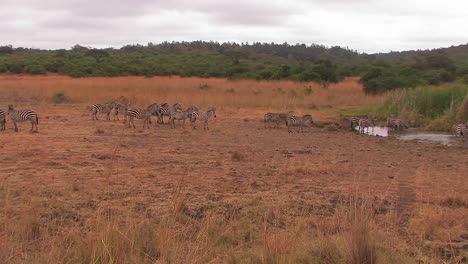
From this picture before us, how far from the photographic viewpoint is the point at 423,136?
56.6 feet

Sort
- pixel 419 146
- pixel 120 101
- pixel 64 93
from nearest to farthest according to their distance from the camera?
pixel 419 146 < pixel 120 101 < pixel 64 93

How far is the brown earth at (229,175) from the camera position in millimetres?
6875

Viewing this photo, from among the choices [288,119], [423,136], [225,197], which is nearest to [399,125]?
[423,136]

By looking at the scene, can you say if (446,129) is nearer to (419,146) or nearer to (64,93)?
(419,146)

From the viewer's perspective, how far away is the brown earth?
6.88 meters

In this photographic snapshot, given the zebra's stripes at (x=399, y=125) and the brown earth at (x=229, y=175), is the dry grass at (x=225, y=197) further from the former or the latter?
the zebra's stripes at (x=399, y=125)

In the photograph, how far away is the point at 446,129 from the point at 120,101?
49.4ft

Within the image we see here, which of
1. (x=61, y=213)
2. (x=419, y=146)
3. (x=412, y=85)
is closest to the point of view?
(x=61, y=213)

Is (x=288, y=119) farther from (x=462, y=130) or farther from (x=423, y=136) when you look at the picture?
(x=462, y=130)

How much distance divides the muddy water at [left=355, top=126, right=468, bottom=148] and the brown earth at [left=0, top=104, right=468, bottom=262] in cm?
119

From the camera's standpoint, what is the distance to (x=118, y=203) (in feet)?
23.0

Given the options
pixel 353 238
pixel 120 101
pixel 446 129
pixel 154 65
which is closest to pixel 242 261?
pixel 353 238

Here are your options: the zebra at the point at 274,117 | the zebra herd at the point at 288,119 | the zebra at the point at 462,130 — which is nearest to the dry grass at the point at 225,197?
the zebra herd at the point at 288,119

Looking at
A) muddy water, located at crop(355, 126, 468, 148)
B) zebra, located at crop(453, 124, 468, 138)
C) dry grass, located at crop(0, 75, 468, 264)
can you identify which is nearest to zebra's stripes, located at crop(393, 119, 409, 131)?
muddy water, located at crop(355, 126, 468, 148)
